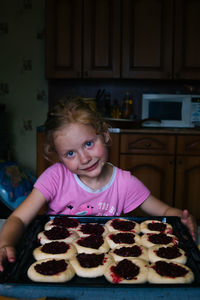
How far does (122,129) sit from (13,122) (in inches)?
53.0

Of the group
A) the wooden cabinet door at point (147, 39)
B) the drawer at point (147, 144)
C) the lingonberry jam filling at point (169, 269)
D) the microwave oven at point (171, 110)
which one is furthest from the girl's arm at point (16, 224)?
the wooden cabinet door at point (147, 39)

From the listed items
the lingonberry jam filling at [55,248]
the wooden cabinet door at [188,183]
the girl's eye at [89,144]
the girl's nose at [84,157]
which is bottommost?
the wooden cabinet door at [188,183]

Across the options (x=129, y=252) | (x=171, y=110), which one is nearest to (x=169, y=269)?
(x=129, y=252)

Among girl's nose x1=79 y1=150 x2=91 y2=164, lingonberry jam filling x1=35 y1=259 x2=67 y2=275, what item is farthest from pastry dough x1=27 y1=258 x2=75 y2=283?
girl's nose x1=79 y1=150 x2=91 y2=164

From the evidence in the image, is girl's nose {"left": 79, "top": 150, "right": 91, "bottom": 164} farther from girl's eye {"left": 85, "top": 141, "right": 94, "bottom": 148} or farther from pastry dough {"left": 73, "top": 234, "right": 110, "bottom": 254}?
pastry dough {"left": 73, "top": 234, "right": 110, "bottom": 254}

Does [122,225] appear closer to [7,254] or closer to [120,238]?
[120,238]

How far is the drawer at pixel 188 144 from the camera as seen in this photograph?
253cm

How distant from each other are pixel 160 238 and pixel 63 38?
2413 millimetres

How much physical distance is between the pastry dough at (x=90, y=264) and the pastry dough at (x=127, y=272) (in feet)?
0.07

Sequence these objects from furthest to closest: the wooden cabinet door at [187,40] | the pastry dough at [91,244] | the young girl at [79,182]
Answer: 1. the wooden cabinet door at [187,40]
2. the young girl at [79,182]
3. the pastry dough at [91,244]

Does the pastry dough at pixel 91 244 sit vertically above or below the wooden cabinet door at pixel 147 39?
below

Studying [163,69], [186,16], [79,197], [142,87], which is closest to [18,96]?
[142,87]

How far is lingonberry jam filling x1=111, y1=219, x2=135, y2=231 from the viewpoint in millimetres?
874

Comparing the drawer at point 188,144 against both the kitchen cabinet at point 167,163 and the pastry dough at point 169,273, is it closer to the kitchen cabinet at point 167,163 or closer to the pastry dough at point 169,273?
the kitchen cabinet at point 167,163
